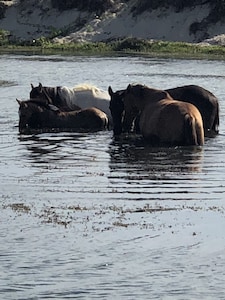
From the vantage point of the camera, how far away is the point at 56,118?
758 inches

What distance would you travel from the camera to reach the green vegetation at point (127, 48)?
51.6m

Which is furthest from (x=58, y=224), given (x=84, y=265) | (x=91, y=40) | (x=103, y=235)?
(x=91, y=40)

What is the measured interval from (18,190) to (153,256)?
3261mm

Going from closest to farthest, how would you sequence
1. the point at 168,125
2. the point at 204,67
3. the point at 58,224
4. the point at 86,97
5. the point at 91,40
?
the point at 58,224 → the point at 168,125 → the point at 86,97 → the point at 204,67 → the point at 91,40

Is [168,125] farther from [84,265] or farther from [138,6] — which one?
[138,6]

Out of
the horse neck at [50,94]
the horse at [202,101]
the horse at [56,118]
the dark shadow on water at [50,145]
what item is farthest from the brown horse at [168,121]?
the horse neck at [50,94]

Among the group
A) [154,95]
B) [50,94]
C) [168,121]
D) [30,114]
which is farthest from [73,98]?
[168,121]

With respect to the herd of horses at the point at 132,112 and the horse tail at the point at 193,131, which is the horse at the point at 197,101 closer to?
the herd of horses at the point at 132,112

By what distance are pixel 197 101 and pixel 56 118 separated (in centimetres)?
280

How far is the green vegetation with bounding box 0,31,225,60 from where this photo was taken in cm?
5156

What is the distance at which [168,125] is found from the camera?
1606 centimetres

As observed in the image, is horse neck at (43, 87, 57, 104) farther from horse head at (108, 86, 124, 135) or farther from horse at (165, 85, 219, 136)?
horse at (165, 85, 219, 136)

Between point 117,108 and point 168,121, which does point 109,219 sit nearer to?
point 168,121

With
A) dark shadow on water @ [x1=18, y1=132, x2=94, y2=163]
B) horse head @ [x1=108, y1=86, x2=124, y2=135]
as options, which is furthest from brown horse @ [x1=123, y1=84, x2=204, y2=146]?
dark shadow on water @ [x1=18, y1=132, x2=94, y2=163]
